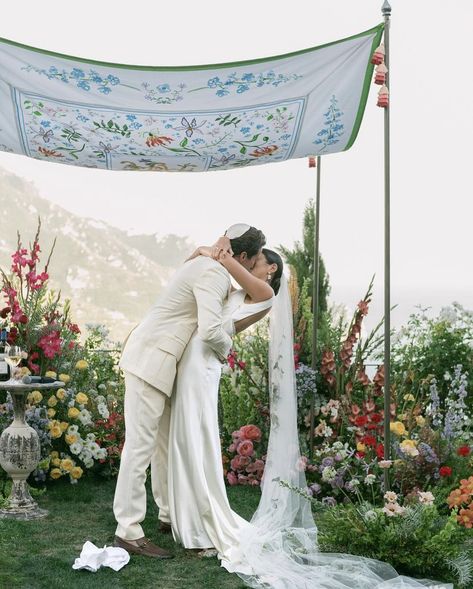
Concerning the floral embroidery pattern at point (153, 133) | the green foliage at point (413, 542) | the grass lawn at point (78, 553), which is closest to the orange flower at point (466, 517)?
the green foliage at point (413, 542)

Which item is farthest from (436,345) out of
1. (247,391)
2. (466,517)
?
(466,517)

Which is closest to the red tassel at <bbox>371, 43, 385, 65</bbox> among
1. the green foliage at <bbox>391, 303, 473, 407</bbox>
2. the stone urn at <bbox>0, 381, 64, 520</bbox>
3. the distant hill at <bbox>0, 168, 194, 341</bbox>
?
the stone urn at <bbox>0, 381, 64, 520</bbox>

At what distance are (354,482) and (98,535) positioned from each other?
152cm

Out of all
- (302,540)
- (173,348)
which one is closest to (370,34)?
(173,348)

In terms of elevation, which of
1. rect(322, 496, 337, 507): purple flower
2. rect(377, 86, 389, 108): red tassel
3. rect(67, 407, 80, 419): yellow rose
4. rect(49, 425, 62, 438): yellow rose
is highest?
rect(377, 86, 389, 108): red tassel

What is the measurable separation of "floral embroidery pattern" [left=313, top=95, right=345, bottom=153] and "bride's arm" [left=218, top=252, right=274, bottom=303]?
2.95 feet

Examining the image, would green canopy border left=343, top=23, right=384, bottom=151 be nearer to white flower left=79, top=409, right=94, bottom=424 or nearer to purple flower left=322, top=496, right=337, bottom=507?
purple flower left=322, top=496, right=337, bottom=507

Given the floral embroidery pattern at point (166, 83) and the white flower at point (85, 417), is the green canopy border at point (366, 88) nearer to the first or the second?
the floral embroidery pattern at point (166, 83)

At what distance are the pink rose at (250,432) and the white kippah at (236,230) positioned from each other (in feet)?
7.25

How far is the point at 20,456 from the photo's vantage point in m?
5.19

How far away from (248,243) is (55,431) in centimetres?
234

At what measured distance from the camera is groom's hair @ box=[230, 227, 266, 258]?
4398mm

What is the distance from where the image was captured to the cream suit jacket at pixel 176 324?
13.7ft

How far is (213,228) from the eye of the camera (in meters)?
16.1
